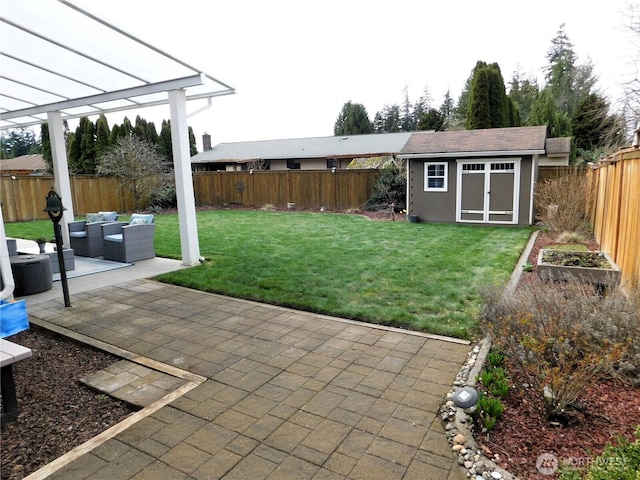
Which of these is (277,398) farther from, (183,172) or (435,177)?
(435,177)

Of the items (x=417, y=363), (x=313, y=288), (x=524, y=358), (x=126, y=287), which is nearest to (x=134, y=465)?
(x=417, y=363)

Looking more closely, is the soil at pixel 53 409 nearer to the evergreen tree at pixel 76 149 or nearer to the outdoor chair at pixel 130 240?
the outdoor chair at pixel 130 240

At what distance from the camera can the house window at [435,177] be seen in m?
13.6

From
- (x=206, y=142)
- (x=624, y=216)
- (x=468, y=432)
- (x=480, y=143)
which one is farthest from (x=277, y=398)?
(x=206, y=142)

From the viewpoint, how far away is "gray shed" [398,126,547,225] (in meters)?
12.6

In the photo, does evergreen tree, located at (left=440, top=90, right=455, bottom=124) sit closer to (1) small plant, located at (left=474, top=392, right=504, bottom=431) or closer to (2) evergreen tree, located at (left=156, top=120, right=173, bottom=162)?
(2) evergreen tree, located at (left=156, top=120, right=173, bottom=162)

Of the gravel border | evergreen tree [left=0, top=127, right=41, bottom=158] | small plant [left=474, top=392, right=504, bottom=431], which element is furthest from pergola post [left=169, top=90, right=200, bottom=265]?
evergreen tree [left=0, top=127, right=41, bottom=158]

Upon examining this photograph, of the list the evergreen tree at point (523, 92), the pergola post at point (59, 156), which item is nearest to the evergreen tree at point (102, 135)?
the pergola post at point (59, 156)

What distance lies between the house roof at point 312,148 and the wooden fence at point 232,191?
5883 millimetres

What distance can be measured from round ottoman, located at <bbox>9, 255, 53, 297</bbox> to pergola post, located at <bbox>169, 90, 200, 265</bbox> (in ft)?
7.07

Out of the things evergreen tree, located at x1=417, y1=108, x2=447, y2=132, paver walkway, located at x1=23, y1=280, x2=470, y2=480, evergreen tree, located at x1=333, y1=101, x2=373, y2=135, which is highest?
evergreen tree, located at x1=333, y1=101, x2=373, y2=135

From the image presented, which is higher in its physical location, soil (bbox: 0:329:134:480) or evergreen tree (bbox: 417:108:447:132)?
evergreen tree (bbox: 417:108:447:132)

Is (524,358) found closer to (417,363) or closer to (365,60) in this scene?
(417,363)

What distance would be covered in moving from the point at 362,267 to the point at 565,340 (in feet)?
Result: 14.9
